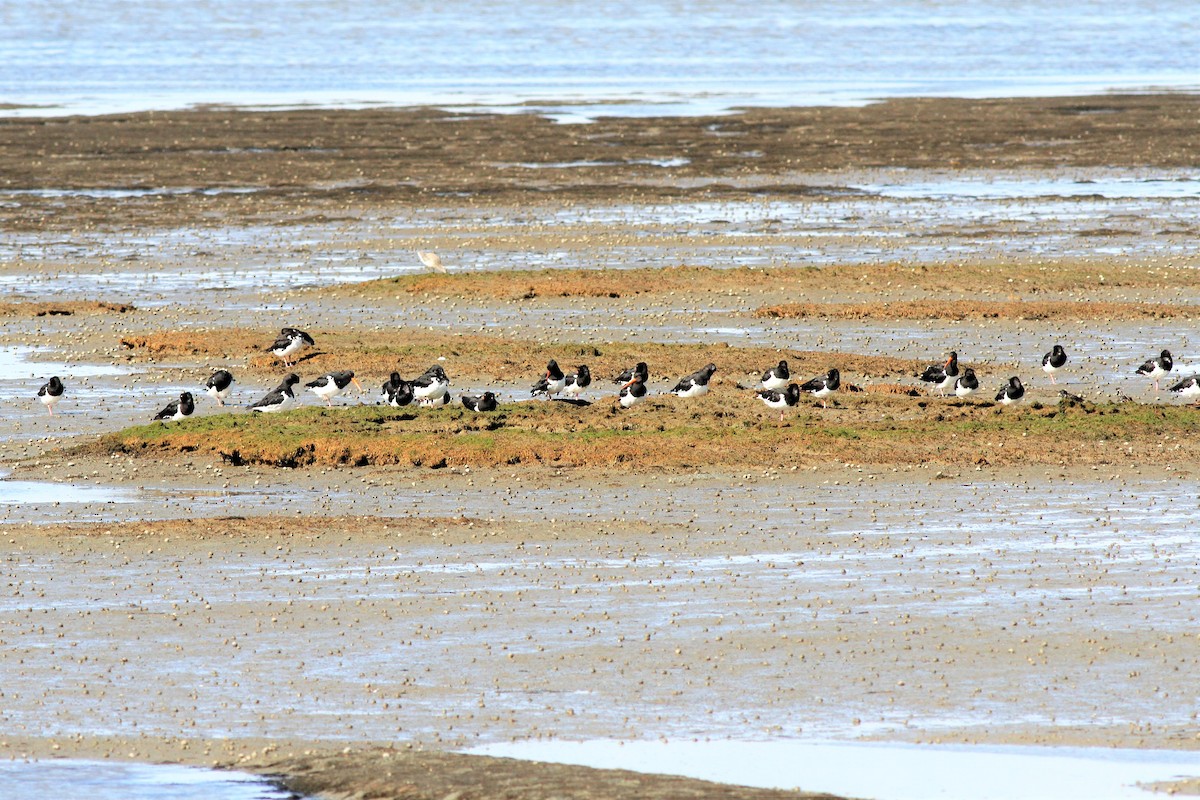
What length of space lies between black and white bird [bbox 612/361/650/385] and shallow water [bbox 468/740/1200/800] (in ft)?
36.5

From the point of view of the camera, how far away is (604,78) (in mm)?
80062

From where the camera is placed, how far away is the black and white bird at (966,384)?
21.5 meters

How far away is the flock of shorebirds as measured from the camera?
21.0 metres

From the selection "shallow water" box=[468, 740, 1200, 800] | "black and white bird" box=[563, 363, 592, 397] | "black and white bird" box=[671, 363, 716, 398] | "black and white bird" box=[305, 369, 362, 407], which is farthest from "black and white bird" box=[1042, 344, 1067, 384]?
"shallow water" box=[468, 740, 1200, 800]

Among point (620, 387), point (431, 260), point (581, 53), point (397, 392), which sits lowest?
point (620, 387)

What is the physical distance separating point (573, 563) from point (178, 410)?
288 inches

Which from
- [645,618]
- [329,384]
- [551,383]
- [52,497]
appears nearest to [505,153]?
[329,384]

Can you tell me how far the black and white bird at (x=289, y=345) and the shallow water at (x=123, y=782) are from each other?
46.3 ft

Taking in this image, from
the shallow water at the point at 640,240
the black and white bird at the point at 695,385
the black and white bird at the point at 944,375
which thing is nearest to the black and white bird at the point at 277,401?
the black and white bird at the point at 695,385

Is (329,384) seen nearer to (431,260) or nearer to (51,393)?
(51,393)

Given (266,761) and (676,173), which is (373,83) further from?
(266,761)

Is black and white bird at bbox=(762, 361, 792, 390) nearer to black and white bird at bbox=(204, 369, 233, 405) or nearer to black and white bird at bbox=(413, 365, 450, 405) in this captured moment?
black and white bird at bbox=(413, 365, 450, 405)

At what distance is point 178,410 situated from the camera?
20.8m

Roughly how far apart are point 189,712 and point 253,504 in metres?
6.25
